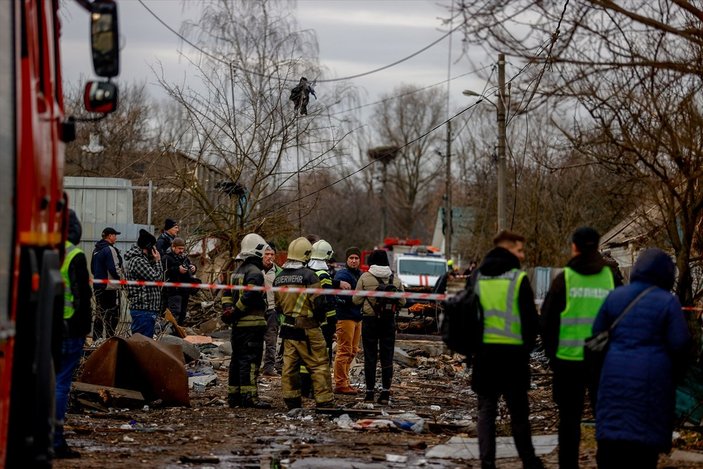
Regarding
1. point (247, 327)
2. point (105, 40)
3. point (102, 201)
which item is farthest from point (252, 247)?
point (102, 201)

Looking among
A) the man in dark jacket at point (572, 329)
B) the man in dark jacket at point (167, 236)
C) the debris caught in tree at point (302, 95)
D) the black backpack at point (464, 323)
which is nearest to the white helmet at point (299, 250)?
the black backpack at point (464, 323)

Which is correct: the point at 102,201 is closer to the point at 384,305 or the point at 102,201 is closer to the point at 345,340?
the point at 345,340

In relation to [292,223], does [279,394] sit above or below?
below

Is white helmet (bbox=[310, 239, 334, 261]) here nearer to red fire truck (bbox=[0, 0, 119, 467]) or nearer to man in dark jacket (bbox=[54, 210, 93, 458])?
man in dark jacket (bbox=[54, 210, 93, 458])

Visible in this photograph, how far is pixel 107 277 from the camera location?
16.3m

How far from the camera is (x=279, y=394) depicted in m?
15.2

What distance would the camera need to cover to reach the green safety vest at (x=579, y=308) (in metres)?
8.67

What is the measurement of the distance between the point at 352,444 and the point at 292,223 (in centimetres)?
1676

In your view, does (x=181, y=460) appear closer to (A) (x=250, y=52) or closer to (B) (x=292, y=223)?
(B) (x=292, y=223)

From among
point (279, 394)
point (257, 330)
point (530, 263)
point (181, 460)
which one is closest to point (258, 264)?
point (257, 330)

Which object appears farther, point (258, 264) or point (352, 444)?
point (258, 264)

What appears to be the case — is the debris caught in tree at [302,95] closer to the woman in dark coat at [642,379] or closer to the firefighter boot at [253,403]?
the firefighter boot at [253,403]

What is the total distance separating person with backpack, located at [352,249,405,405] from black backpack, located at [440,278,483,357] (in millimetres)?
5264

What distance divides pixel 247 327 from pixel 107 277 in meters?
3.54
